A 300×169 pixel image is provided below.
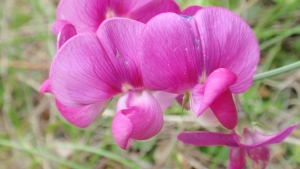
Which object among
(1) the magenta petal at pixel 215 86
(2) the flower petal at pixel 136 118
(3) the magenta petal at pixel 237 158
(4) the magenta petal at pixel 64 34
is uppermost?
(4) the magenta petal at pixel 64 34

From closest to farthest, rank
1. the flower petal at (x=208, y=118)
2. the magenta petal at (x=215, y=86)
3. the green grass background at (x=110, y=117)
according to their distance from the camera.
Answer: the magenta petal at (x=215, y=86) → the flower petal at (x=208, y=118) → the green grass background at (x=110, y=117)

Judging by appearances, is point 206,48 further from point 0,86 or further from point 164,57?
point 0,86

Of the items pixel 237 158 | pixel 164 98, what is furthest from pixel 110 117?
pixel 237 158

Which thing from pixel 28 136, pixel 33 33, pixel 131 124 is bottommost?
pixel 28 136

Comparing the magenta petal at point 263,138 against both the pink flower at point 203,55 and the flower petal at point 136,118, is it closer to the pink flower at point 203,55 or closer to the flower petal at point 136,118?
the pink flower at point 203,55

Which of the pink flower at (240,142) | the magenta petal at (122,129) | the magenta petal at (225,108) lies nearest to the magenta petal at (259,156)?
the pink flower at (240,142)

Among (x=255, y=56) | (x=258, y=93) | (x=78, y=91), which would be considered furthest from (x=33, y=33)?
(x=255, y=56)
